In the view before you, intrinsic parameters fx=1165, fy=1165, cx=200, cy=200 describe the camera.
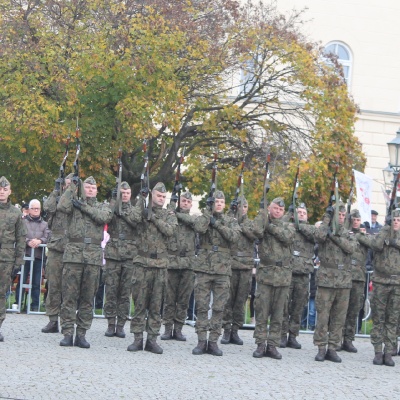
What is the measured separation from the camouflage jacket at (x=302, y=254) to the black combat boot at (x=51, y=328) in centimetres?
342

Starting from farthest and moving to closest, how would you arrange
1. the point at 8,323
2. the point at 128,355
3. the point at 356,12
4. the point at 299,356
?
1. the point at 356,12
2. the point at 8,323
3. the point at 299,356
4. the point at 128,355

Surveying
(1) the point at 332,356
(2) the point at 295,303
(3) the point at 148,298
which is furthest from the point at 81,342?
(2) the point at 295,303

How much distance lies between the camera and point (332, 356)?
588 inches

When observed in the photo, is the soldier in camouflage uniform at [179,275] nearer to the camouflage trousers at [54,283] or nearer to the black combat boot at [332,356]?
the camouflage trousers at [54,283]

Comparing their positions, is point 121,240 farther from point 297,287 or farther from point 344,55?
point 344,55

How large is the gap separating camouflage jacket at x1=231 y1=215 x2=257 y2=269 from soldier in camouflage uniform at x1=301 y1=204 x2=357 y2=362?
1.26 meters

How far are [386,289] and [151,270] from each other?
3.18 m

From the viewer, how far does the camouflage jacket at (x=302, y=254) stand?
1647 cm

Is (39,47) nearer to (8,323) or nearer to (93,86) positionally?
(93,86)

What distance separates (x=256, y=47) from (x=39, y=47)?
4892 millimetres

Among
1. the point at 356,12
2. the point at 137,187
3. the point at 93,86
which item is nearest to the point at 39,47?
the point at 93,86

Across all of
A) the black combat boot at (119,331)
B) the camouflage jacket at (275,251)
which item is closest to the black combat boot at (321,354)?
the camouflage jacket at (275,251)

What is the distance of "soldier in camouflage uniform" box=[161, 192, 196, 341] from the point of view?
1598 centimetres

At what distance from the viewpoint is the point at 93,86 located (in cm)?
2458
